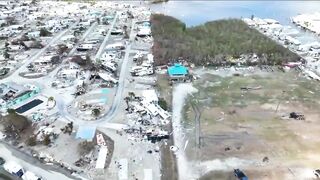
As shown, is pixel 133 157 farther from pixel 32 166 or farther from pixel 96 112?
pixel 32 166

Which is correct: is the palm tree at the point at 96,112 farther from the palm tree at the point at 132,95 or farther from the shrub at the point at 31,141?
the shrub at the point at 31,141

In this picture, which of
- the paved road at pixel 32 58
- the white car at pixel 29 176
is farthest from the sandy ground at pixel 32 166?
the paved road at pixel 32 58

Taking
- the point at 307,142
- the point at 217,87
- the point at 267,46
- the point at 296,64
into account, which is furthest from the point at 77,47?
the point at 307,142

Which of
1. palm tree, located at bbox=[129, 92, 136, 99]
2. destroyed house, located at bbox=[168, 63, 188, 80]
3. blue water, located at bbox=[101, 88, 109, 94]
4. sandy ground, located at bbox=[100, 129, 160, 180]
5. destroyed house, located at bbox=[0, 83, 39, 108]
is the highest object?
destroyed house, located at bbox=[168, 63, 188, 80]

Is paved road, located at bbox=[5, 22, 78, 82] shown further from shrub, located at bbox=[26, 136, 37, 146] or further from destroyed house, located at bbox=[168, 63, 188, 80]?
destroyed house, located at bbox=[168, 63, 188, 80]

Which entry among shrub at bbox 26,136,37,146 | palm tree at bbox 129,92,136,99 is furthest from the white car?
palm tree at bbox 129,92,136,99

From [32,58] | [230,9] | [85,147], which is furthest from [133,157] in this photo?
[230,9]
